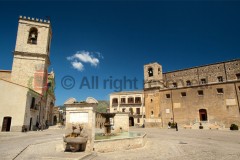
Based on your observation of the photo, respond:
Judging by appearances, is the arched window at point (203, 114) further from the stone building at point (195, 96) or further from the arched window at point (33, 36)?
the arched window at point (33, 36)

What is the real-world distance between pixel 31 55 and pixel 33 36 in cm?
328

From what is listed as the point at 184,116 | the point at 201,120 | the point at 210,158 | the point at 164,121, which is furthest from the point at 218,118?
the point at 210,158

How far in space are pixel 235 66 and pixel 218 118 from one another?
11613 mm

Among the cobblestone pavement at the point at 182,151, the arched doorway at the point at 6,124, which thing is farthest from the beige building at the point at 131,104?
the cobblestone pavement at the point at 182,151

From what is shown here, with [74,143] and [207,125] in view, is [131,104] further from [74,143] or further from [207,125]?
[74,143]

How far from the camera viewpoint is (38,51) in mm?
28906

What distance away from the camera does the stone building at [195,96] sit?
87.2ft

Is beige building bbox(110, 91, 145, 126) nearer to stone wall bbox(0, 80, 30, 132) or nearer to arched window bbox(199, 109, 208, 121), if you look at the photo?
arched window bbox(199, 109, 208, 121)

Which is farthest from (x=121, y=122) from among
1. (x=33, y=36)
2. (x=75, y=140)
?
(x=33, y=36)

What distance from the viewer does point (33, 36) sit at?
28.9m

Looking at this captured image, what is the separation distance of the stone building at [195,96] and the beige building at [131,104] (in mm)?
12832

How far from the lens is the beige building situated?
1928 inches

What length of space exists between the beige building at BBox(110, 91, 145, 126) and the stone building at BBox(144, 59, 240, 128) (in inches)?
505

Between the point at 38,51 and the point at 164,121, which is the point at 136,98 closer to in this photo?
the point at 164,121
